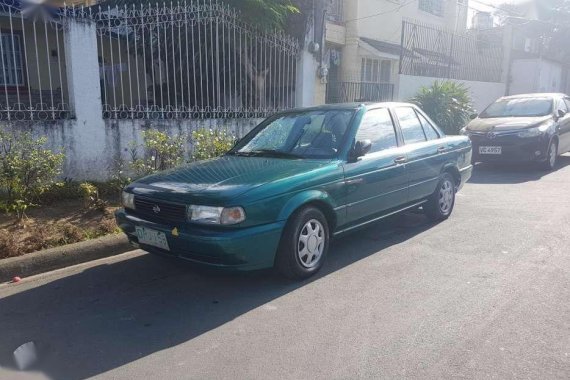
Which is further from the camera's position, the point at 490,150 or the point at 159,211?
the point at 490,150

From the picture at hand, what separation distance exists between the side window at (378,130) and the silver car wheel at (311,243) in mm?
1107

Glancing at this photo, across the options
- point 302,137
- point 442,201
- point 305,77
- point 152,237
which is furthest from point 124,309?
point 305,77

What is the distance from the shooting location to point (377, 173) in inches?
194

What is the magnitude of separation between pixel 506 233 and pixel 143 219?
13.4 feet

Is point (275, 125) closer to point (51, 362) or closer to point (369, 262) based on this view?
point (369, 262)

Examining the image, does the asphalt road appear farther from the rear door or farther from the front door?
the rear door

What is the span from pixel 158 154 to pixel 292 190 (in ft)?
11.2

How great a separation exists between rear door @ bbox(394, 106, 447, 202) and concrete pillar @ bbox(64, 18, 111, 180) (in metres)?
4.33

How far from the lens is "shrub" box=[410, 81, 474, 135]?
1336 centimetres

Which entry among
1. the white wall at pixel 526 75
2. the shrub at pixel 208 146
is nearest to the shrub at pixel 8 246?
the shrub at pixel 208 146

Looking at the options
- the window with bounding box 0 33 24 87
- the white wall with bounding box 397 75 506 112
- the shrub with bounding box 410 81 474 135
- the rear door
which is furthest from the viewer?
the white wall with bounding box 397 75 506 112

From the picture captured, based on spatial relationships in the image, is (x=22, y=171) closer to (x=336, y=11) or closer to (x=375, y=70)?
(x=336, y=11)

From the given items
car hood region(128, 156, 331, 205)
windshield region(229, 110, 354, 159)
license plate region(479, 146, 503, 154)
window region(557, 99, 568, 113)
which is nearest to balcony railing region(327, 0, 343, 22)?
window region(557, 99, 568, 113)

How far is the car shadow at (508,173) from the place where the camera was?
9172mm
